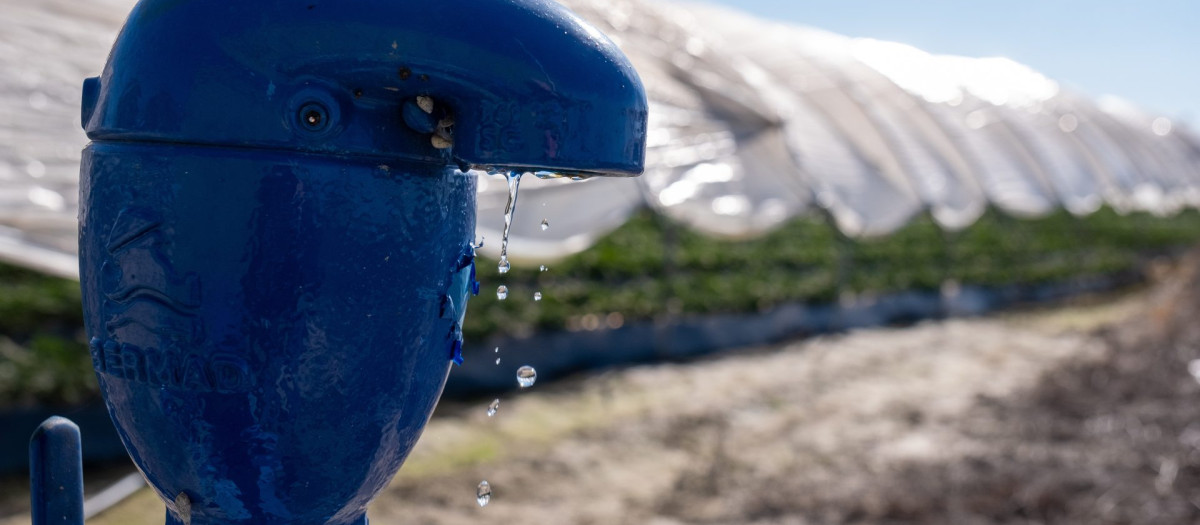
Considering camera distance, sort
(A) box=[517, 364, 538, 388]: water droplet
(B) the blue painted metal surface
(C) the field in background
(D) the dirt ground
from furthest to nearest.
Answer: (C) the field in background
(D) the dirt ground
(A) box=[517, 364, 538, 388]: water droplet
(B) the blue painted metal surface

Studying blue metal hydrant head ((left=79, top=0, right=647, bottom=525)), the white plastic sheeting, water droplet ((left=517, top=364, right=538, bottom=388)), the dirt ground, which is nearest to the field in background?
the dirt ground

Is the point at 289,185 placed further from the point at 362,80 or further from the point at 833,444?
the point at 833,444

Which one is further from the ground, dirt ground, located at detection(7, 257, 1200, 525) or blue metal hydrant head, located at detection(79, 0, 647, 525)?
blue metal hydrant head, located at detection(79, 0, 647, 525)

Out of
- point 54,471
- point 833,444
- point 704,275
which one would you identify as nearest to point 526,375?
point 54,471

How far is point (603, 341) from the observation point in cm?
753

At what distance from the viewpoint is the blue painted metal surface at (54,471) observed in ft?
3.23

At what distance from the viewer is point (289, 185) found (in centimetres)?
86

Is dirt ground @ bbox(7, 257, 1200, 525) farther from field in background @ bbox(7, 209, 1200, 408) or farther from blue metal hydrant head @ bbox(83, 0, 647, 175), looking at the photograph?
blue metal hydrant head @ bbox(83, 0, 647, 175)

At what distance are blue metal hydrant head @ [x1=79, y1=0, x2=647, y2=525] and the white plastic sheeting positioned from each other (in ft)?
5.07

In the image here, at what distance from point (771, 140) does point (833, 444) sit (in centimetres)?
205

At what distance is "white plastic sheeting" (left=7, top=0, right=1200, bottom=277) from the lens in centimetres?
416

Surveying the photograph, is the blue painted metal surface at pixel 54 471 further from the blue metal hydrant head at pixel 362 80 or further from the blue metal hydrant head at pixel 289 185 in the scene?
the blue metal hydrant head at pixel 362 80

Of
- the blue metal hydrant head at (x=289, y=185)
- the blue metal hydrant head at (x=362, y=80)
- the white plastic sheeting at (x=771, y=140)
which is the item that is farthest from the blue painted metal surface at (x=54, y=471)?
the white plastic sheeting at (x=771, y=140)

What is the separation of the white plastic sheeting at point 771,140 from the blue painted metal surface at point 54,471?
1542 millimetres
